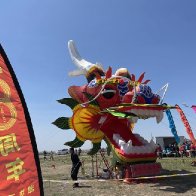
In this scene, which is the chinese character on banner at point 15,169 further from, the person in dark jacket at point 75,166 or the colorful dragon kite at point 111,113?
the person in dark jacket at point 75,166

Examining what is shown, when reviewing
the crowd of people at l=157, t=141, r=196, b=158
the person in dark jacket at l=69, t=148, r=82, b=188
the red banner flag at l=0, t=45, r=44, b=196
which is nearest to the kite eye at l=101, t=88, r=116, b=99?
the person in dark jacket at l=69, t=148, r=82, b=188

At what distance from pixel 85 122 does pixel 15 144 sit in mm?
11880

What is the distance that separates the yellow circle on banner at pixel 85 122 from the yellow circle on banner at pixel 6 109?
11.7 metres

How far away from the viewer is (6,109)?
11.0ft

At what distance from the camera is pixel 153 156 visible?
14.4m

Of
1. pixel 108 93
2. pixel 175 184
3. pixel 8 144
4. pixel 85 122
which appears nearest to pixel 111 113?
pixel 108 93

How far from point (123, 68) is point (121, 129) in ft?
10.3

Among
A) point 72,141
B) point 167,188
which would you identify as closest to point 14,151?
point 167,188

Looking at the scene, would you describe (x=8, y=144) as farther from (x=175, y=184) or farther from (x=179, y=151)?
(x=179, y=151)

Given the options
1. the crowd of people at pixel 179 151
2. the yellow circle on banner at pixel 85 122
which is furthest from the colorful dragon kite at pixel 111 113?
the crowd of people at pixel 179 151

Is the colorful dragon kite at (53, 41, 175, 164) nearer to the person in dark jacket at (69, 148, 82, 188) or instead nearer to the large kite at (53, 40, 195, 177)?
the large kite at (53, 40, 195, 177)

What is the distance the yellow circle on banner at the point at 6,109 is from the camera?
3.28 metres

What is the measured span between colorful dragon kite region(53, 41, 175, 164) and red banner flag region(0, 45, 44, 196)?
10154 mm

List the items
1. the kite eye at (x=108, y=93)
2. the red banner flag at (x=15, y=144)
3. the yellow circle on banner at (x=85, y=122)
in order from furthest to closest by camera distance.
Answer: the yellow circle on banner at (x=85, y=122)
the kite eye at (x=108, y=93)
the red banner flag at (x=15, y=144)
